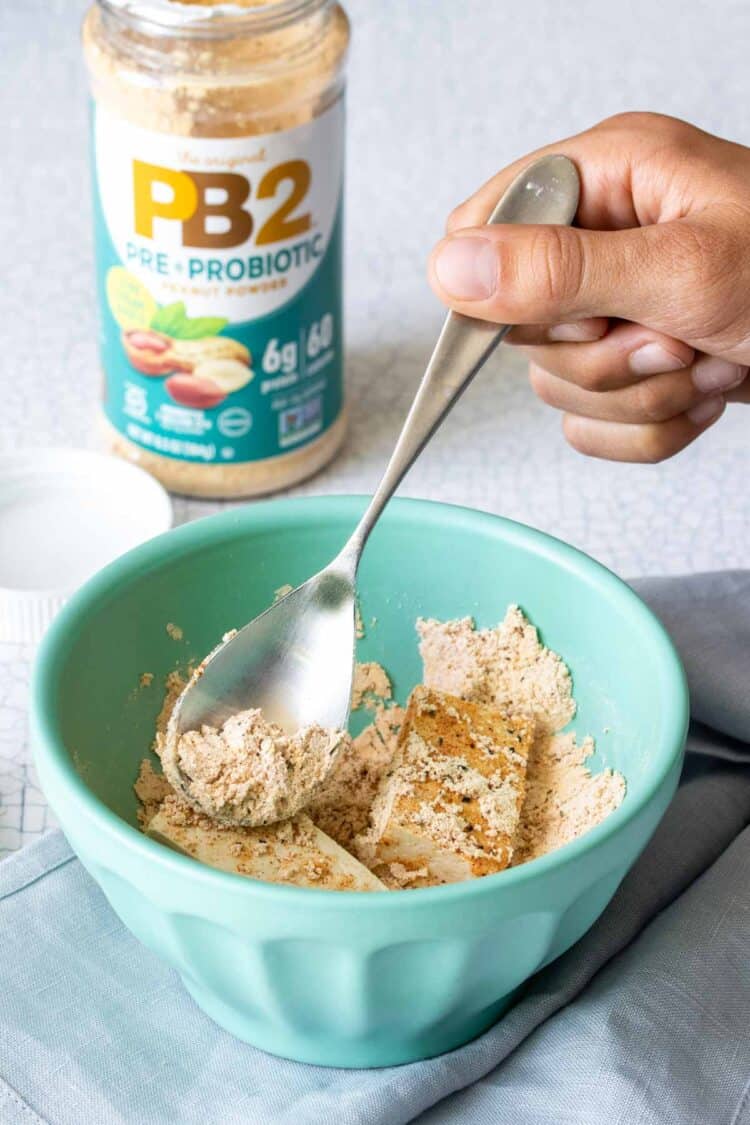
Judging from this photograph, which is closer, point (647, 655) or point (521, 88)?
point (647, 655)

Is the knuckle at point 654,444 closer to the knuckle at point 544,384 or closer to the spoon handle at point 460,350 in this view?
the knuckle at point 544,384

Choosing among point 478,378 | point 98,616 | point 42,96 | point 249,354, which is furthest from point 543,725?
point 42,96

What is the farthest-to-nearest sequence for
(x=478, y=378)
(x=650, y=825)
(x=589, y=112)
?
1. (x=589, y=112)
2. (x=478, y=378)
3. (x=650, y=825)

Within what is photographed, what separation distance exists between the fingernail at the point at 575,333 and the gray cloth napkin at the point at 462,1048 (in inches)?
11.0

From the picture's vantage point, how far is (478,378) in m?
1.25

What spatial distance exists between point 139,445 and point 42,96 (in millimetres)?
610

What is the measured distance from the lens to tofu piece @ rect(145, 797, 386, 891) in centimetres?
69

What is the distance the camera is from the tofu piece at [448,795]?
27.6 inches

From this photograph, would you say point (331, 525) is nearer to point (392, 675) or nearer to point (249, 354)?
point (392, 675)

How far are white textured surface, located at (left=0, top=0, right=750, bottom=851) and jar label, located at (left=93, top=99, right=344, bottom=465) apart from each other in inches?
2.7

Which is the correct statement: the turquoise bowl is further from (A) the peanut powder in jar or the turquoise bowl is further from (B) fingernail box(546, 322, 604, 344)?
(A) the peanut powder in jar

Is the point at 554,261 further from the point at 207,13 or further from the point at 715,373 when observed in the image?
the point at 207,13

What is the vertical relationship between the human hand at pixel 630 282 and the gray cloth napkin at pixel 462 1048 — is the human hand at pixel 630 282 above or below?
above

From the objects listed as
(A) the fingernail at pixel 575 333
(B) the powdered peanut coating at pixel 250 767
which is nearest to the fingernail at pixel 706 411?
(A) the fingernail at pixel 575 333
